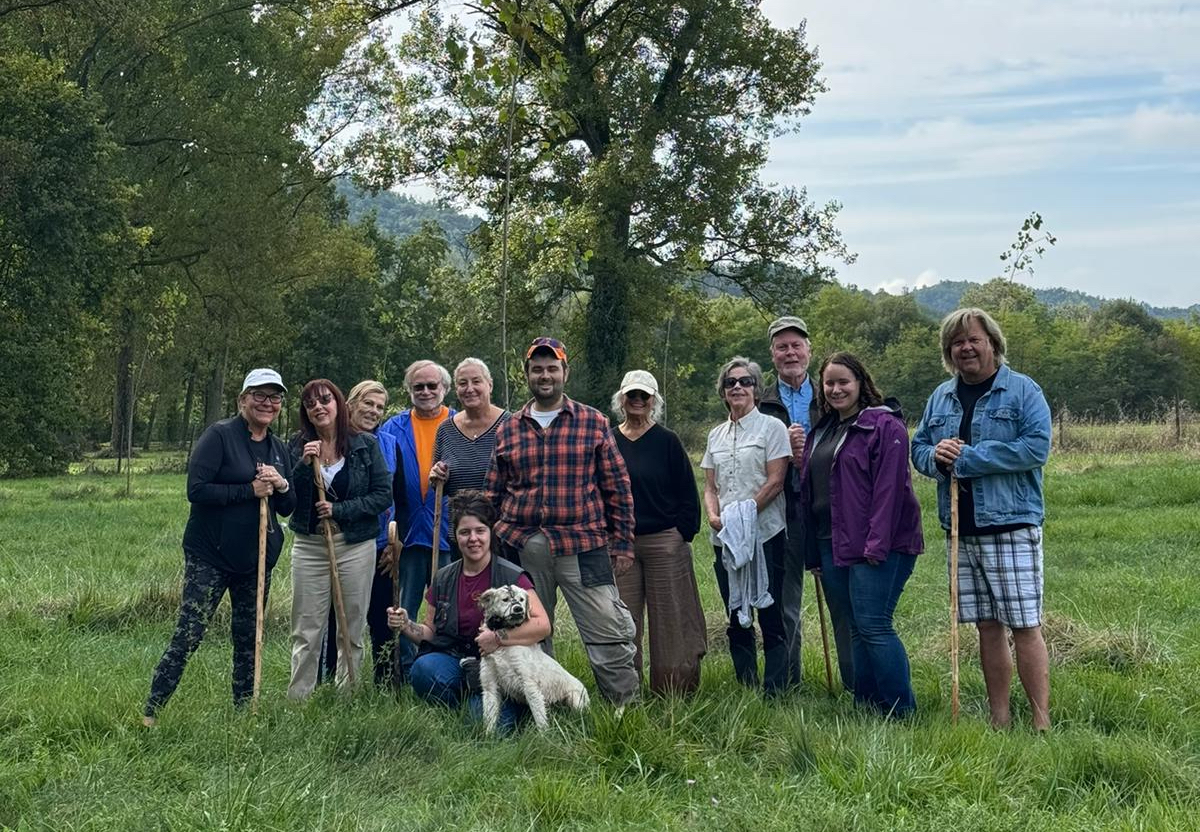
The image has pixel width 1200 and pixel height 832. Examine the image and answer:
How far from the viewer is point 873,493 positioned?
5.29m

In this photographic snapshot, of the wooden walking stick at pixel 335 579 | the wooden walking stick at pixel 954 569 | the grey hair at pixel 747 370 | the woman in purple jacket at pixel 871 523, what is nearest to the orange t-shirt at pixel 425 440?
the wooden walking stick at pixel 335 579

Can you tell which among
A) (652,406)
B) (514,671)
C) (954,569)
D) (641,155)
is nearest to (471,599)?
(514,671)

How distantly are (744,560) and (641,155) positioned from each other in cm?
1627

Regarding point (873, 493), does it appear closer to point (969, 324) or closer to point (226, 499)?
point (969, 324)

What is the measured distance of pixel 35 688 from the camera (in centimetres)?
584

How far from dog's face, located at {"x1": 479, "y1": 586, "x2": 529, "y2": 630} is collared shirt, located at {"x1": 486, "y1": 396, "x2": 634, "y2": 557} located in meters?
0.42

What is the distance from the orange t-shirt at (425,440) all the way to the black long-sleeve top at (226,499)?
34.3 inches

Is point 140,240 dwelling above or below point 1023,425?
above

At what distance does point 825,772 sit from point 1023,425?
200cm

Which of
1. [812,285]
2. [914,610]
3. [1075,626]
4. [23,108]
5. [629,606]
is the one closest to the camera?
[629,606]

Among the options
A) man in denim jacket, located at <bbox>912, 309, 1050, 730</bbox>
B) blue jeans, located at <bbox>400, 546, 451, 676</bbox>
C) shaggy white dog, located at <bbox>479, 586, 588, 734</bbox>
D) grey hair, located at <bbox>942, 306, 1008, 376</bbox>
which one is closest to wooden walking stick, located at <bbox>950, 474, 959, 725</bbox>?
man in denim jacket, located at <bbox>912, 309, 1050, 730</bbox>

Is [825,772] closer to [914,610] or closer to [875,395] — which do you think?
[875,395]

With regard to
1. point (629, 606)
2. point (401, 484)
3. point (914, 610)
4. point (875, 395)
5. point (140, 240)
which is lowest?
point (914, 610)

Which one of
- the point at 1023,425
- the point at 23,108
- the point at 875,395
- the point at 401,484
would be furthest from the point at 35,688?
the point at 23,108
